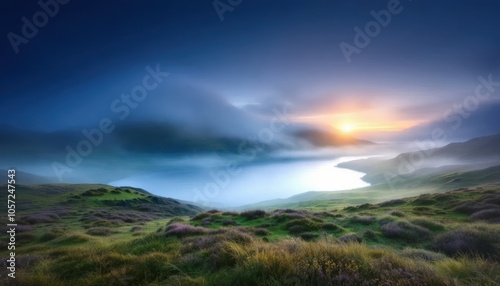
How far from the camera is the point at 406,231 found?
56.3 feet

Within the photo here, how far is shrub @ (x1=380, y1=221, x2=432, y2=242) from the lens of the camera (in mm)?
16638

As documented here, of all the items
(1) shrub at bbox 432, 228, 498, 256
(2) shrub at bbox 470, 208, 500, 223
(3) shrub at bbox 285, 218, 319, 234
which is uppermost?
(3) shrub at bbox 285, 218, 319, 234

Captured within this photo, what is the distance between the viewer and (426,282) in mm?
5258

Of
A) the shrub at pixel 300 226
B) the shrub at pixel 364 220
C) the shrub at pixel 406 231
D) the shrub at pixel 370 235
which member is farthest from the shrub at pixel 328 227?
the shrub at pixel 364 220

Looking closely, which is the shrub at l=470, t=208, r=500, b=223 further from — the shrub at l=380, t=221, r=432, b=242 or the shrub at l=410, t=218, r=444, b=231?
the shrub at l=380, t=221, r=432, b=242

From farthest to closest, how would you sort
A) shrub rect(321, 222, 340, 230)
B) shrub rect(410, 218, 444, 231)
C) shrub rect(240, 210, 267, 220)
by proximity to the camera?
shrub rect(240, 210, 267, 220) < shrub rect(321, 222, 340, 230) < shrub rect(410, 218, 444, 231)

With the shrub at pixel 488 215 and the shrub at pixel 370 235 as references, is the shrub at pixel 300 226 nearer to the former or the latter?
the shrub at pixel 370 235

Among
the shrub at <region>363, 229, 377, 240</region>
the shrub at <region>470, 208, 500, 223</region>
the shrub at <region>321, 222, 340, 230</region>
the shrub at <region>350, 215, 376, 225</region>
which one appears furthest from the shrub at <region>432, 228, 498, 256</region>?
the shrub at <region>470, 208, 500, 223</region>

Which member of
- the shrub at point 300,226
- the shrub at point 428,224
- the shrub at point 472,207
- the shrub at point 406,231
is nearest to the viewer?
the shrub at point 406,231

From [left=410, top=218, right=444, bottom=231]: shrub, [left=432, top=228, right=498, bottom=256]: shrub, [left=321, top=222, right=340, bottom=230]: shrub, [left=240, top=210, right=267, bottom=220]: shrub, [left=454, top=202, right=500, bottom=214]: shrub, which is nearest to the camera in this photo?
[left=432, top=228, right=498, bottom=256]: shrub

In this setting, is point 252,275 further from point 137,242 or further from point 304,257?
point 137,242

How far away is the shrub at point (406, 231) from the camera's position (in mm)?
16638

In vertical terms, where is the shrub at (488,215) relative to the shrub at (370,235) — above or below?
below

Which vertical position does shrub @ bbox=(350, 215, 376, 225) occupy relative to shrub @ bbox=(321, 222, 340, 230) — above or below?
below
